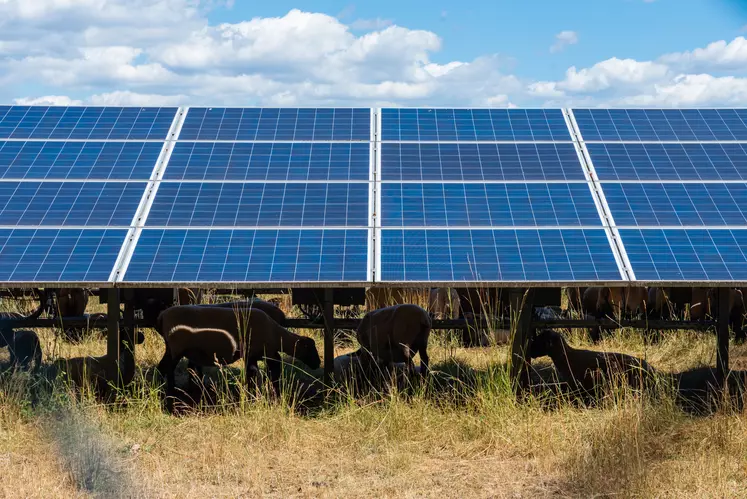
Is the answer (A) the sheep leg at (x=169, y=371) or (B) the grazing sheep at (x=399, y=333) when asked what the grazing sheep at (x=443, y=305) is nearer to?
(B) the grazing sheep at (x=399, y=333)

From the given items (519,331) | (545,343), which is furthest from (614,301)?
(519,331)

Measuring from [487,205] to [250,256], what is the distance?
9.50ft

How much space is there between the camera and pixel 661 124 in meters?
13.2

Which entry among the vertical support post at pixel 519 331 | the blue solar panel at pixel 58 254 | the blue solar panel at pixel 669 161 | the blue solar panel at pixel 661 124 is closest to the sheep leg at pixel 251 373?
the blue solar panel at pixel 58 254

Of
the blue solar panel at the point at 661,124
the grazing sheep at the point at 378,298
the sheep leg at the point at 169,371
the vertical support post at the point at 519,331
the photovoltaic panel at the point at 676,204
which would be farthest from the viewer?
the grazing sheep at the point at 378,298

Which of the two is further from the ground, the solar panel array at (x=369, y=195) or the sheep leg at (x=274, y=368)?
the solar panel array at (x=369, y=195)

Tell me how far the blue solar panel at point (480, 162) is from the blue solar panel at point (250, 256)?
1767 mm

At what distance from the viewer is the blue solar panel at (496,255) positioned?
9.52 meters

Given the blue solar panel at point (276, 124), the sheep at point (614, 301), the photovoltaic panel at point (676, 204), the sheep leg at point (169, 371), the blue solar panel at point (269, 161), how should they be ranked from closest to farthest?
the sheep leg at point (169, 371)
the photovoltaic panel at point (676, 204)
the blue solar panel at point (269, 161)
the blue solar panel at point (276, 124)
the sheep at point (614, 301)

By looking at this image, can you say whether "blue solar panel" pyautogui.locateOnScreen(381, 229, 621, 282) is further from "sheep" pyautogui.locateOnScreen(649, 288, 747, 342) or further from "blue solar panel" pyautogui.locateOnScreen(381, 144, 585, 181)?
"sheep" pyautogui.locateOnScreen(649, 288, 747, 342)

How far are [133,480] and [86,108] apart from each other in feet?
24.0

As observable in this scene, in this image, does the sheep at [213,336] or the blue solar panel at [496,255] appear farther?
the sheep at [213,336]

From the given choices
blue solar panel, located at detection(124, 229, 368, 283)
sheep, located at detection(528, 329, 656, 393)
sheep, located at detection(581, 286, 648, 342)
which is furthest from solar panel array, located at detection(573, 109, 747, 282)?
blue solar panel, located at detection(124, 229, 368, 283)

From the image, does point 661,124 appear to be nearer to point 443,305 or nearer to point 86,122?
point 443,305
